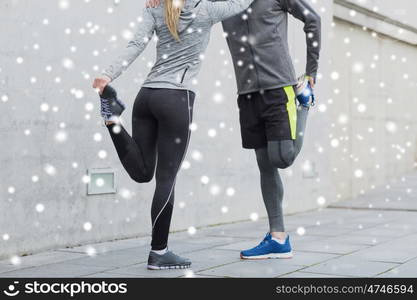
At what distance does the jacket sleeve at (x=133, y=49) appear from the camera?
4.14m

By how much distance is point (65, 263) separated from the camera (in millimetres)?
4805

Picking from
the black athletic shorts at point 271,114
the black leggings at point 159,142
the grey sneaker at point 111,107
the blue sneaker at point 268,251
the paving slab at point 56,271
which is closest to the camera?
the grey sneaker at point 111,107

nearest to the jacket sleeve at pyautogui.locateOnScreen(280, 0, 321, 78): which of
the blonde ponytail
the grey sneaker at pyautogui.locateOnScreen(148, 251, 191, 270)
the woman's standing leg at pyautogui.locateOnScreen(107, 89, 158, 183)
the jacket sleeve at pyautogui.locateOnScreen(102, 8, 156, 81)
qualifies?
the blonde ponytail

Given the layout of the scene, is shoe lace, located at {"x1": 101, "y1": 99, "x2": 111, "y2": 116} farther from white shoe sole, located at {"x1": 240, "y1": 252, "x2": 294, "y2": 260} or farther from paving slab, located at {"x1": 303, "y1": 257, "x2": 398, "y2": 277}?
paving slab, located at {"x1": 303, "y1": 257, "x2": 398, "y2": 277}

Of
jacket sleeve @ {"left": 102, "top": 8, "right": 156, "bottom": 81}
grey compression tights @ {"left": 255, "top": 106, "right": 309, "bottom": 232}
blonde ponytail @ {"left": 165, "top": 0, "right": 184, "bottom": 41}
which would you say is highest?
blonde ponytail @ {"left": 165, "top": 0, "right": 184, "bottom": 41}

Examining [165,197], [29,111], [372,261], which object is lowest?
[372,261]

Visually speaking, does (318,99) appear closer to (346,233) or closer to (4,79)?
(346,233)

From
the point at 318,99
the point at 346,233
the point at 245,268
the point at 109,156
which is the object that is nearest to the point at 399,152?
the point at 318,99

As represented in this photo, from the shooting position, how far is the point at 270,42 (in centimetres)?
474

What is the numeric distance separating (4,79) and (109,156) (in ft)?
3.95

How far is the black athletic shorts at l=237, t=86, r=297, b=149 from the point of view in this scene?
15.4 feet

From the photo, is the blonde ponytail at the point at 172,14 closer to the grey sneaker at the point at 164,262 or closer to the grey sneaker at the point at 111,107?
the grey sneaker at the point at 111,107

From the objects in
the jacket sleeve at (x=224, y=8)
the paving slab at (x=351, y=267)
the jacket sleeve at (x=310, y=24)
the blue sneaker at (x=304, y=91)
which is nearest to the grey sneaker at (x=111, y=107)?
the jacket sleeve at (x=224, y=8)

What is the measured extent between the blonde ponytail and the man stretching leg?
692 millimetres
